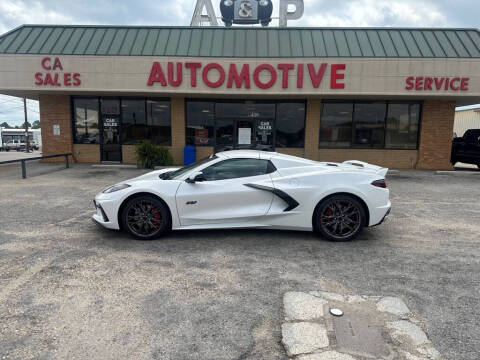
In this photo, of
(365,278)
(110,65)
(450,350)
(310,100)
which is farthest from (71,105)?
(450,350)

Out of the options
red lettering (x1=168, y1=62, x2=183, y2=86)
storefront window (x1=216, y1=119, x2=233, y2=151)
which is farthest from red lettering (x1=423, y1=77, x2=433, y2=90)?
red lettering (x1=168, y1=62, x2=183, y2=86)

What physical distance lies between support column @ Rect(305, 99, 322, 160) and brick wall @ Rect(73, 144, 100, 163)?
32.5ft

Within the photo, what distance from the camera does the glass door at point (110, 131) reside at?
15.4m

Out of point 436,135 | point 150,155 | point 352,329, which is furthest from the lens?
point 436,135

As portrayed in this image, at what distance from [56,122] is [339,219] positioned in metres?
15.0

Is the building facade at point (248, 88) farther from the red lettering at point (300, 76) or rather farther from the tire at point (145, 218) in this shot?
the tire at point (145, 218)

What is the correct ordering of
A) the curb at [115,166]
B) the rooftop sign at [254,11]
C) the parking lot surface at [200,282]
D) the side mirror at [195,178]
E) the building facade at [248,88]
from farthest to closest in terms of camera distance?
the rooftop sign at [254,11]
the curb at [115,166]
the building facade at [248,88]
the side mirror at [195,178]
the parking lot surface at [200,282]

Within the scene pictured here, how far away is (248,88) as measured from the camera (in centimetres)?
1341

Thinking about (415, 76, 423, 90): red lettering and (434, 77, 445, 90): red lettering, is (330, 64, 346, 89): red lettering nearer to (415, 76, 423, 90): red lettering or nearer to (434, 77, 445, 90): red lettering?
(415, 76, 423, 90): red lettering

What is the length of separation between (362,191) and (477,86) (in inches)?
457

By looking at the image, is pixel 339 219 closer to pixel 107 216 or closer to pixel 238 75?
pixel 107 216

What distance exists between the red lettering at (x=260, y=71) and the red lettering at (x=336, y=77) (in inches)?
90.4

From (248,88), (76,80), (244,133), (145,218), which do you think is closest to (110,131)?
(76,80)

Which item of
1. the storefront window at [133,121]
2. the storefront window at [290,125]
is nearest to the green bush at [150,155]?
the storefront window at [133,121]
